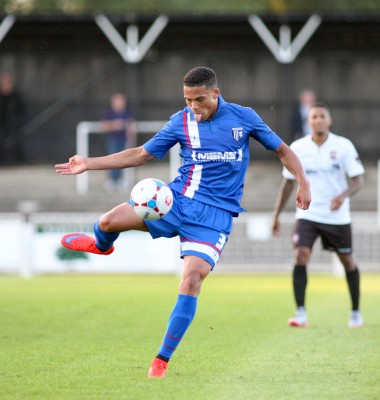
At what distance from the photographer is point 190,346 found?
9.46 m

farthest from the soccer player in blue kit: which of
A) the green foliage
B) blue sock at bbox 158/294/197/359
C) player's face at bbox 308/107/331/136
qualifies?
the green foliage

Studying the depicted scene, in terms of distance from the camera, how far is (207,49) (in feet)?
95.6

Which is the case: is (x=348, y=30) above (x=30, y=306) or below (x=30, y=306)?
above

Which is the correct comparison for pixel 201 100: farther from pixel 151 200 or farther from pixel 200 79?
pixel 151 200

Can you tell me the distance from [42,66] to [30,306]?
Result: 1693 cm

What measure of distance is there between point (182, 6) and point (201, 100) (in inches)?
1462

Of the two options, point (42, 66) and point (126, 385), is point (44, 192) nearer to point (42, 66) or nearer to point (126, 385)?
point (42, 66)

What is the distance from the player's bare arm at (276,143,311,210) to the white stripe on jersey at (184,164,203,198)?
2.00ft

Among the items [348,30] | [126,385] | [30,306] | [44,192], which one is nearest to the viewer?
[126,385]

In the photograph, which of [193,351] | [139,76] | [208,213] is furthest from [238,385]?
[139,76]

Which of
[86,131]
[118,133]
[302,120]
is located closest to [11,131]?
[86,131]

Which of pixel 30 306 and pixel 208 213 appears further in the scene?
pixel 30 306

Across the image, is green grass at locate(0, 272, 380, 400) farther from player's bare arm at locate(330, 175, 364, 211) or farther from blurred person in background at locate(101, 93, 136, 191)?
blurred person in background at locate(101, 93, 136, 191)

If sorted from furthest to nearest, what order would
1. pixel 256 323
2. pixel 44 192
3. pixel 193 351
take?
1. pixel 44 192
2. pixel 256 323
3. pixel 193 351
